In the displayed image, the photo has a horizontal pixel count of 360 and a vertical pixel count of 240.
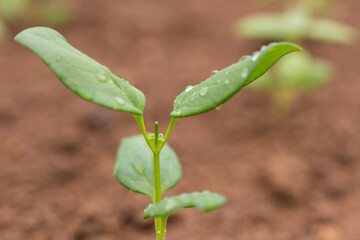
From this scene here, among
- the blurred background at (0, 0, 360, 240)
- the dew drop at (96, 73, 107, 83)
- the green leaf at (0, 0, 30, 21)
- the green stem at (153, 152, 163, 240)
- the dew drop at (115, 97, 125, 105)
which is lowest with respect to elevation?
the green stem at (153, 152, 163, 240)

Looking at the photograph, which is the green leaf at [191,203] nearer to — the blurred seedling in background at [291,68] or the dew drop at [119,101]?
the dew drop at [119,101]

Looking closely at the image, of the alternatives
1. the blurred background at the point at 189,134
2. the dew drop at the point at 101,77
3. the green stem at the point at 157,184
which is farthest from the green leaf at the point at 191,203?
the blurred background at the point at 189,134

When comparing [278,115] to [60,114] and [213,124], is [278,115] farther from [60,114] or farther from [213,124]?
[60,114]

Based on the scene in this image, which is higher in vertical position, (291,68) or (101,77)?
(291,68)

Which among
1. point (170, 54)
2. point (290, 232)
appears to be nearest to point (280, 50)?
point (290, 232)

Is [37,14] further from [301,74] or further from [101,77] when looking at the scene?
[101,77]

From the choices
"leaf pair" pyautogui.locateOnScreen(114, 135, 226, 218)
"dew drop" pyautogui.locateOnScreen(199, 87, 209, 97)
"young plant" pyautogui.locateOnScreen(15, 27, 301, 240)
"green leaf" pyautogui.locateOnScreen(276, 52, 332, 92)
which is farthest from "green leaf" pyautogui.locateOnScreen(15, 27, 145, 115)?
"green leaf" pyautogui.locateOnScreen(276, 52, 332, 92)

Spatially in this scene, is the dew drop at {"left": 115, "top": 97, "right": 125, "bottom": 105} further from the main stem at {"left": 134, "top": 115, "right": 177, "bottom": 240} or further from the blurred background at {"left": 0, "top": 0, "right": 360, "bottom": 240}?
the blurred background at {"left": 0, "top": 0, "right": 360, "bottom": 240}

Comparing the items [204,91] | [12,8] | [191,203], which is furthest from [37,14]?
[191,203]
